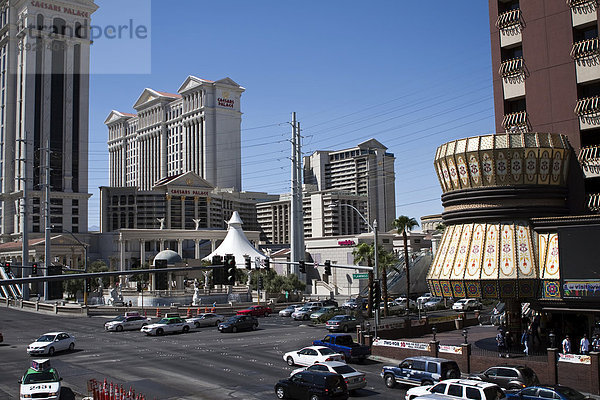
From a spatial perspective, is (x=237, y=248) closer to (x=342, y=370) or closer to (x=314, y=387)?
(x=342, y=370)

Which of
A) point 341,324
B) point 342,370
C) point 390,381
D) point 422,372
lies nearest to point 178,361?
point 342,370

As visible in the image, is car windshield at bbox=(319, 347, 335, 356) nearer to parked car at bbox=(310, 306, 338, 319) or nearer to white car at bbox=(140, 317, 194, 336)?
white car at bbox=(140, 317, 194, 336)

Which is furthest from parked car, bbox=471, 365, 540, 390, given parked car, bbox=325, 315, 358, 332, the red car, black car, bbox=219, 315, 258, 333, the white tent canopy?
the white tent canopy

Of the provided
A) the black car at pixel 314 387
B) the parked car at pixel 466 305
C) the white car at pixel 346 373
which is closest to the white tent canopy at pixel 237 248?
the parked car at pixel 466 305

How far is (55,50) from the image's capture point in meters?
151

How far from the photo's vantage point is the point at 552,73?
3681cm

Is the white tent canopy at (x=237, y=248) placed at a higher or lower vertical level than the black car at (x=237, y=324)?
higher

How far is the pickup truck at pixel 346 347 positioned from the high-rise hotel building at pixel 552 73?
15.0 meters

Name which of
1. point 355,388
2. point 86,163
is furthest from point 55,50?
point 355,388

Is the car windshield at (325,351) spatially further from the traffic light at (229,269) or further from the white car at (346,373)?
the traffic light at (229,269)

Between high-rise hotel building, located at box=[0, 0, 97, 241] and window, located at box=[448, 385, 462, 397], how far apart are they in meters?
138

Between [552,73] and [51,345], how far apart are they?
114 ft

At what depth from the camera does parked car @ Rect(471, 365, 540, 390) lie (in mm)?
24431

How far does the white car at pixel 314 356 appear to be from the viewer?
98.1 feet
